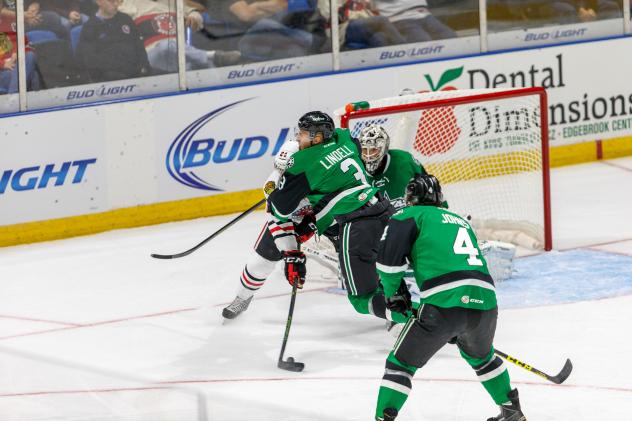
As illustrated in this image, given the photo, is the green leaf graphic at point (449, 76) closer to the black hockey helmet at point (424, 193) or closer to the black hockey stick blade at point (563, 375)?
the black hockey stick blade at point (563, 375)

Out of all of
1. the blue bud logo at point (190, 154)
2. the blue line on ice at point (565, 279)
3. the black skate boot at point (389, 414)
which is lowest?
the blue line on ice at point (565, 279)

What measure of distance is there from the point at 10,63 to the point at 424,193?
16.6ft

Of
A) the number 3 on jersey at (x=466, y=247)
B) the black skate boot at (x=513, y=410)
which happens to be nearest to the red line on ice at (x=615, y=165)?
the black skate boot at (x=513, y=410)

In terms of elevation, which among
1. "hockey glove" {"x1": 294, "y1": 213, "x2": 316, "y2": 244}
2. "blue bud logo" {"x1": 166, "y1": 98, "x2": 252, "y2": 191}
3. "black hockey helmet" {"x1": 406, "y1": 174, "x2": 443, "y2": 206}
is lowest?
"blue bud logo" {"x1": 166, "y1": 98, "x2": 252, "y2": 191}

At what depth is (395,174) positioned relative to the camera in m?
7.84

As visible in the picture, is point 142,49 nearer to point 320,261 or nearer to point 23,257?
point 23,257

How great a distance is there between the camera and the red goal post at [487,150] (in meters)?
9.27

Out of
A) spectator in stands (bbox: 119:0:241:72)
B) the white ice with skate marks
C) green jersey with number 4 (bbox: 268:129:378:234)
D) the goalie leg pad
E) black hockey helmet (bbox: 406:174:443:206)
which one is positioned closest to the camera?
black hockey helmet (bbox: 406:174:443:206)

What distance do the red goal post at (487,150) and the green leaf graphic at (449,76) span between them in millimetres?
1617

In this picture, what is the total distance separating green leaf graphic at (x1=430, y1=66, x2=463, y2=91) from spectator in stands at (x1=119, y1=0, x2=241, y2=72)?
187 cm

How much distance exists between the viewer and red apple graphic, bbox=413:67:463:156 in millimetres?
9320

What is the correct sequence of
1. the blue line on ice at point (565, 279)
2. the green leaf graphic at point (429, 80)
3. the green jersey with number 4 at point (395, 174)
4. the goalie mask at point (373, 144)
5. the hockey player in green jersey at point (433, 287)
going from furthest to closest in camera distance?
the green leaf graphic at point (429, 80) → the blue line on ice at point (565, 279) → the green jersey with number 4 at point (395, 174) → the goalie mask at point (373, 144) → the hockey player in green jersey at point (433, 287)

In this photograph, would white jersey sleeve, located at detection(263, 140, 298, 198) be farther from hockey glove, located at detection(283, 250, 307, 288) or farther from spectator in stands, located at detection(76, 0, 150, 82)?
spectator in stands, located at detection(76, 0, 150, 82)

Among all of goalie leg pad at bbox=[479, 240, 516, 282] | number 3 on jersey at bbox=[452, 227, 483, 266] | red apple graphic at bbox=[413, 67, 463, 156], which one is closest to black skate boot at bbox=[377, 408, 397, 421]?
number 3 on jersey at bbox=[452, 227, 483, 266]
